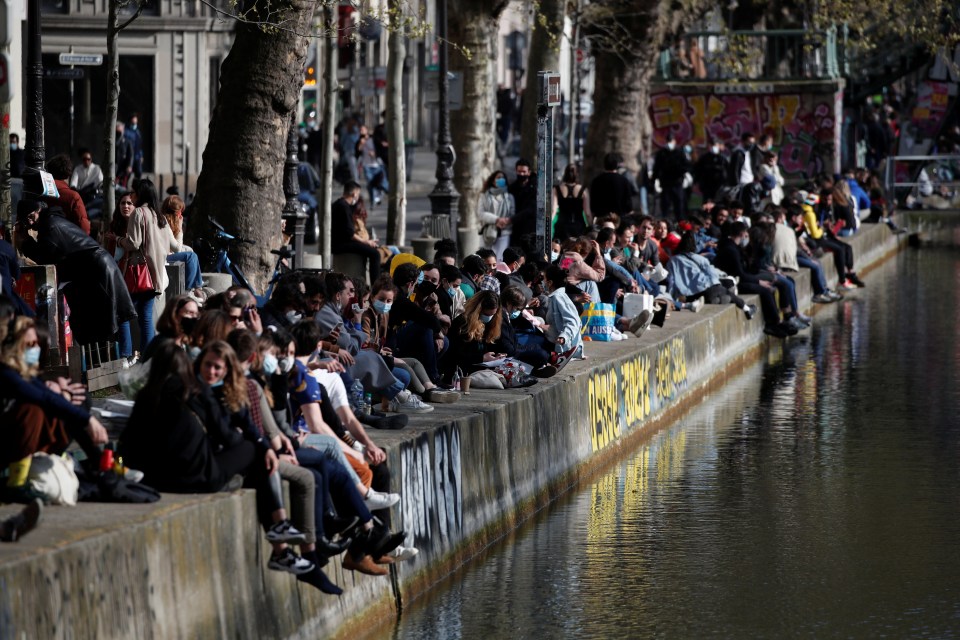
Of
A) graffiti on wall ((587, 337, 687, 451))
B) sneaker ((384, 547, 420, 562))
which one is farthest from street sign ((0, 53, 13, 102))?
graffiti on wall ((587, 337, 687, 451))

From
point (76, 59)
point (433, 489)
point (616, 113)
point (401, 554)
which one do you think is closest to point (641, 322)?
point (433, 489)

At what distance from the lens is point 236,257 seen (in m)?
17.3

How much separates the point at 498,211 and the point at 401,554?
551 inches

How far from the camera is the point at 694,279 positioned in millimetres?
21891

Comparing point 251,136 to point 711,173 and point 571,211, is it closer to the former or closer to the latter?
point 571,211

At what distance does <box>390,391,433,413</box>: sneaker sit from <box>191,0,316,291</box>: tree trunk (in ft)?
17.2

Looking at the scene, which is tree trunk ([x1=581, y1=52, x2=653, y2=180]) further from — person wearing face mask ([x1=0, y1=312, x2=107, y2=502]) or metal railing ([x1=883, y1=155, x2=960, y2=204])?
person wearing face mask ([x1=0, y1=312, x2=107, y2=502])

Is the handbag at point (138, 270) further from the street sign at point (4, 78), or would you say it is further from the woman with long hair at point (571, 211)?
the woman with long hair at point (571, 211)

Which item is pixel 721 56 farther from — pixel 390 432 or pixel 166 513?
pixel 166 513

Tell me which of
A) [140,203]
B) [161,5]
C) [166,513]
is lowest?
[166,513]

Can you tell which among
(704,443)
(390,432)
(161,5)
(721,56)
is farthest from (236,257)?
(161,5)

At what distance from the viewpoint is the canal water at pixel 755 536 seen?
10266mm

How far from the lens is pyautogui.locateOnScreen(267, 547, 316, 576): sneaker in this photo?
29.2 ft

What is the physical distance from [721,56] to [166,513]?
32.4 metres
